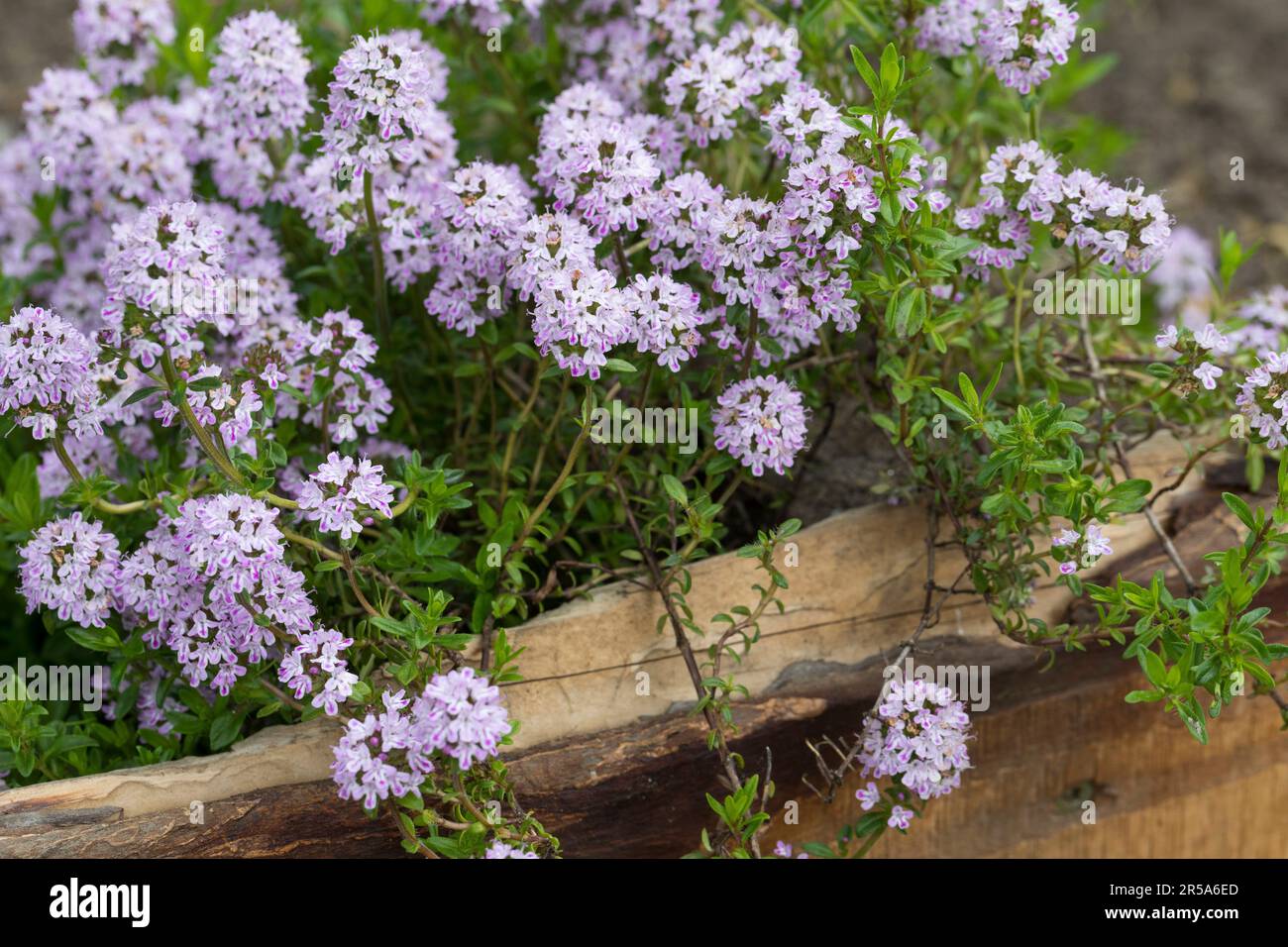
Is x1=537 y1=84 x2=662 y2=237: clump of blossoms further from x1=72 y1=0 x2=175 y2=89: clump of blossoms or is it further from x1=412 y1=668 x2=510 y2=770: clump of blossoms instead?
x1=72 y1=0 x2=175 y2=89: clump of blossoms

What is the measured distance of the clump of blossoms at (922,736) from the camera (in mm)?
1704

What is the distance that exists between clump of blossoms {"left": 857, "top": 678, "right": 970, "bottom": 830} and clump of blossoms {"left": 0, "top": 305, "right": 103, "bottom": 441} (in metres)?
1.15

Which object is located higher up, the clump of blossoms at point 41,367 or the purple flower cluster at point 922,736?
the clump of blossoms at point 41,367

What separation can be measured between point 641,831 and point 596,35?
4.81 feet

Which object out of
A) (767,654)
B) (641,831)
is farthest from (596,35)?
(641,831)

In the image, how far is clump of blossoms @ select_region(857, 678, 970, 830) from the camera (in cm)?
170

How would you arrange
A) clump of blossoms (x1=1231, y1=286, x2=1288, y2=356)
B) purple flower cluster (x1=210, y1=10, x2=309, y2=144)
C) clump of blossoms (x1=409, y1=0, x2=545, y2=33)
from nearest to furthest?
purple flower cluster (x1=210, y1=10, x2=309, y2=144) → clump of blossoms (x1=409, y1=0, x2=545, y2=33) → clump of blossoms (x1=1231, y1=286, x2=1288, y2=356)

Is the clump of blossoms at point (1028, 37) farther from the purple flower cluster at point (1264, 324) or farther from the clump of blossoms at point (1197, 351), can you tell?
the purple flower cluster at point (1264, 324)

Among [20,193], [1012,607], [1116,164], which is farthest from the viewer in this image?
[1116,164]

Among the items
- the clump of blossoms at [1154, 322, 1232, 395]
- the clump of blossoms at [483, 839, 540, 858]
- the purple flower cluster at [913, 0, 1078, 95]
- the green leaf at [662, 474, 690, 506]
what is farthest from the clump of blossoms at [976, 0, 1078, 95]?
the clump of blossoms at [483, 839, 540, 858]

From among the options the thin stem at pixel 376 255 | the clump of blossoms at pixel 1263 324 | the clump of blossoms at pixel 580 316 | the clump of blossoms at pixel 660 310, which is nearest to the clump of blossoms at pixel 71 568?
the thin stem at pixel 376 255

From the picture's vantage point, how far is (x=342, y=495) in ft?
5.33

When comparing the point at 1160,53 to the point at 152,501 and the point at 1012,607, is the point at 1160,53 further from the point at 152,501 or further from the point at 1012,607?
the point at 152,501

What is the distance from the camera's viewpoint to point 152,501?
1744 mm
